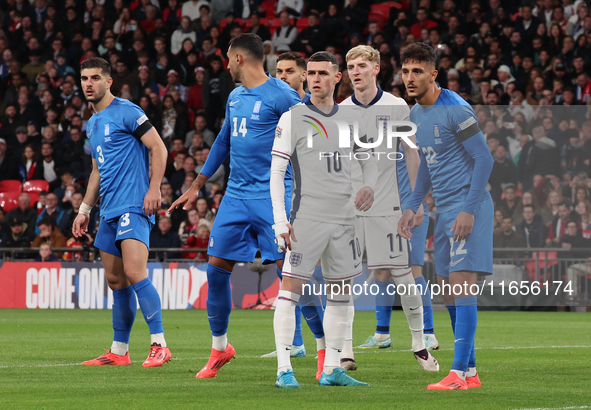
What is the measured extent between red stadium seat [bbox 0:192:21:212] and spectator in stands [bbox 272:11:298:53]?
6.42m

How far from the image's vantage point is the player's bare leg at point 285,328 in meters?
5.68

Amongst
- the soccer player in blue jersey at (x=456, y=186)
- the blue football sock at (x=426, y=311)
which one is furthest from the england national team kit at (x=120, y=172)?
the blue football sock at (x=426, y=311)

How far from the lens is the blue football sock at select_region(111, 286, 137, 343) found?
287 inches

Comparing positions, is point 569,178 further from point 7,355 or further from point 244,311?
point 7,355

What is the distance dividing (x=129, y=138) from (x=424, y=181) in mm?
2578

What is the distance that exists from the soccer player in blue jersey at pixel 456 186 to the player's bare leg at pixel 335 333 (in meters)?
0.61

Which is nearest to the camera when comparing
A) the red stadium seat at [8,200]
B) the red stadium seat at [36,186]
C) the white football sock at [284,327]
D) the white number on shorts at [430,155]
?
the white football sock at [284,327]

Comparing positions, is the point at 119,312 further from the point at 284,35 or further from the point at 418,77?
the point at 284,35

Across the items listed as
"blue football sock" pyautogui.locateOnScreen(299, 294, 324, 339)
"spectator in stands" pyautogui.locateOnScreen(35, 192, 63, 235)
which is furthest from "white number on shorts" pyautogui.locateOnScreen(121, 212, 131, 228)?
"spectator in stands" pyautogui.locateOnScreen(35, 192, 63, 235)

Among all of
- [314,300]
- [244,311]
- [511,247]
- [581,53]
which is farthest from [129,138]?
[581,53]

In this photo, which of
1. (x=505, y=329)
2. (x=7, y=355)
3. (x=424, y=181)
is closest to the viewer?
(x=424, y=181)

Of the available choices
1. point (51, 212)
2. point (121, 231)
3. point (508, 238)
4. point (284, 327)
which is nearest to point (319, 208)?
point (284, 327)

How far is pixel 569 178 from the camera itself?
577 inches

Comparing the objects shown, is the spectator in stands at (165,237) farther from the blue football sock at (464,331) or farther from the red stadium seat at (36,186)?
the blue football sock at (464,331)
